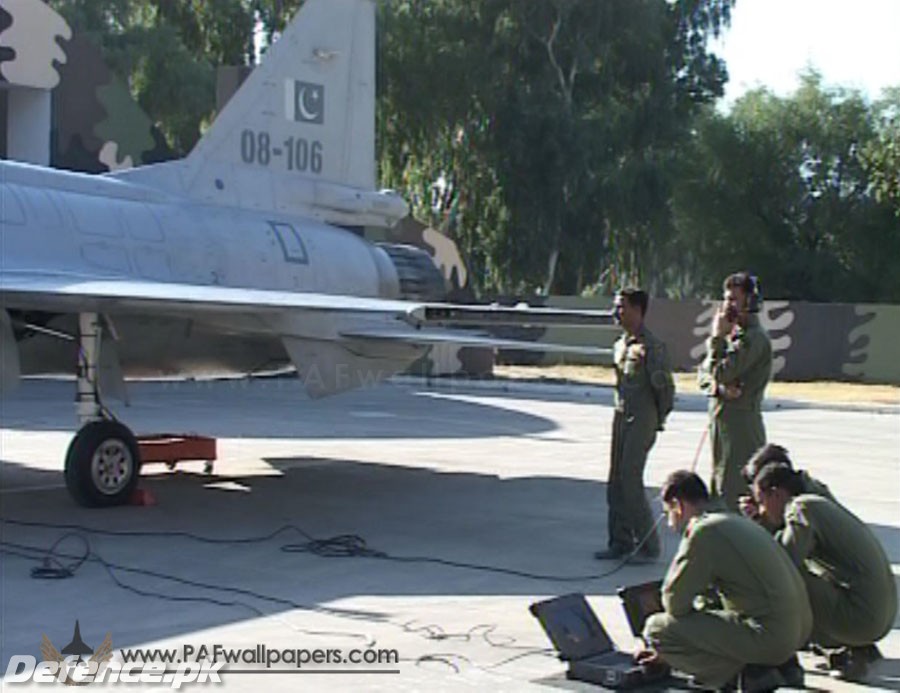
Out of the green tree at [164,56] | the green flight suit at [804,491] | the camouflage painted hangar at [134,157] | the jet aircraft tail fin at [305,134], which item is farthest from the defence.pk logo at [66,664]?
the green tree at [164,56]

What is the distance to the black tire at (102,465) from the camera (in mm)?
9984

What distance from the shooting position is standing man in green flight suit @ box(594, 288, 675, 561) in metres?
8.52

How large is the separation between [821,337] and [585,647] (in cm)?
2476

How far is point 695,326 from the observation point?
3022 cm

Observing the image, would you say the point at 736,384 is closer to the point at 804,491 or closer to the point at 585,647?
the point at 804,491

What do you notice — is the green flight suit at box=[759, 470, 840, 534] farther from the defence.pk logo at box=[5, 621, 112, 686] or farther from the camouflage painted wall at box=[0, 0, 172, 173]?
the camouflage painted wall at box=[0, 0, 172, 173]

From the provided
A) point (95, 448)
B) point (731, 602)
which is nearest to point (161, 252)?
point (95, 448)

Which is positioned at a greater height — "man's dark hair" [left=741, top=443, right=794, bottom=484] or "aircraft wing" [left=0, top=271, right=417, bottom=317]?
"aircraft wing" [left=0, top=271, right=417, bottom=317]

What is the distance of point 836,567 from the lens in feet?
18.9

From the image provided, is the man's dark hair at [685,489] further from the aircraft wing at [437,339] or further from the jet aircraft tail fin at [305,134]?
the jet aircraft tail fin at [305,134]

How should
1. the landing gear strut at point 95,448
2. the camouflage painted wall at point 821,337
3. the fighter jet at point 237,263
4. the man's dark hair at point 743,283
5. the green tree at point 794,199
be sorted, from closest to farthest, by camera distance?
the man's dark hair at point 743,283 < the fighter jet at point 237,263 < the landing gear strut at point 95,448 < the camouflage painted wall at point 821,337 < the green tree at point 794,199

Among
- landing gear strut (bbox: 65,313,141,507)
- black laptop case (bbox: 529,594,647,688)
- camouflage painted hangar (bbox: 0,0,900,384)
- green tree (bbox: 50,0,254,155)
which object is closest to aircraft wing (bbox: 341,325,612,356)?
landing gear strut (bbox: 65,313,141,507)

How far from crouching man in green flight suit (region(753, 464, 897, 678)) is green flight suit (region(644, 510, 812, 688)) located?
468 millimetres

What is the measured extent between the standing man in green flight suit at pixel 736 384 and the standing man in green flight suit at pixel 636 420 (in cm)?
62
